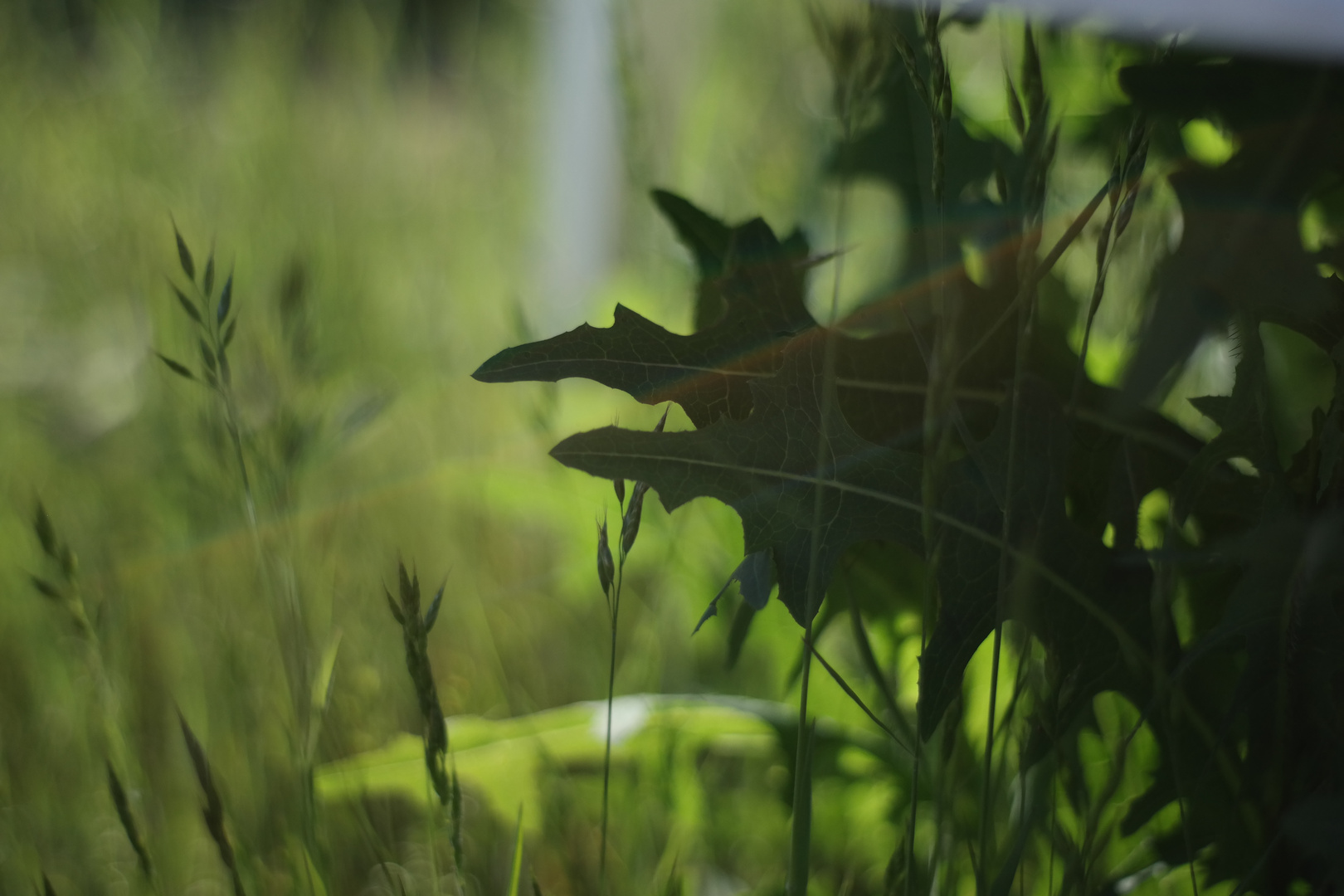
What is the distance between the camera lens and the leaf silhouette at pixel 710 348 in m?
0.47

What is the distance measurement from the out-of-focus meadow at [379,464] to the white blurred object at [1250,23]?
9 cm

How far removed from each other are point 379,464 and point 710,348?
924 mm

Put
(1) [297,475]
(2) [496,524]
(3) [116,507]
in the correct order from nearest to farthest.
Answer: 1. (1) [297,475]
2. (3) [116,507]
3. (2) [496,524]

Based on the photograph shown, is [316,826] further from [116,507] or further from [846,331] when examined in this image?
[116,507]

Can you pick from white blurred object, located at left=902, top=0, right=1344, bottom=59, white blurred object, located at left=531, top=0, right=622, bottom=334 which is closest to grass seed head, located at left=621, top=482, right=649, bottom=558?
white blurred object, located at left=902, top=0, right=1344, bottom=59

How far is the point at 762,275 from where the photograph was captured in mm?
542

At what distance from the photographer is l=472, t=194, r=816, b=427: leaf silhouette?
467 mm

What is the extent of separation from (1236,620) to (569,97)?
1.87 metres

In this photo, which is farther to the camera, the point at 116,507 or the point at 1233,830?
the point at 116,507

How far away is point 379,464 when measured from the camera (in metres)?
1.32

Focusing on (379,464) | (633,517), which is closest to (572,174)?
(379,464)

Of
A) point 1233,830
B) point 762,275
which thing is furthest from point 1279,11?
point 1233,830

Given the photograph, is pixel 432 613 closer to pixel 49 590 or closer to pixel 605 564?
pixel 605 564

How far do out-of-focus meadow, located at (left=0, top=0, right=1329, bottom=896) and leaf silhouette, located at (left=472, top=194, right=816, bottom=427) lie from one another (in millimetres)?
97
